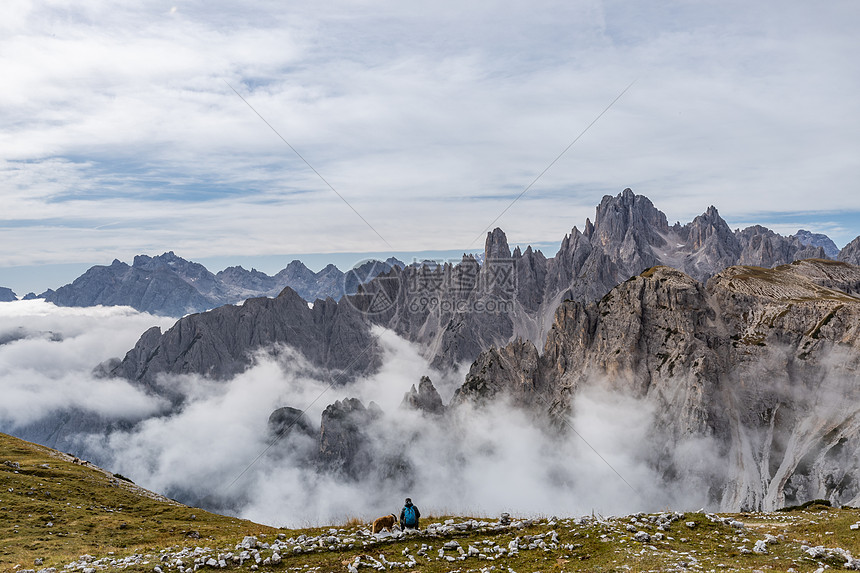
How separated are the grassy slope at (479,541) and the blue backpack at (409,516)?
1.48 m

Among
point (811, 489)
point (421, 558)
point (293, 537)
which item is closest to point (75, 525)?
point (293, 537)

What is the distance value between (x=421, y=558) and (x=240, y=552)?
418 inches

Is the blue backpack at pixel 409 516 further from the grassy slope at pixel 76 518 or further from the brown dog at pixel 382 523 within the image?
the grassy slope at pixel 76 518

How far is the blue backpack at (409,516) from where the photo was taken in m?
31.0

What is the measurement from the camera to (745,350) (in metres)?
200

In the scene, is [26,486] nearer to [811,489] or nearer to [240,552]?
[240,552]

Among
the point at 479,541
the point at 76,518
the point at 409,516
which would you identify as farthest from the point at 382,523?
the point at 76,518

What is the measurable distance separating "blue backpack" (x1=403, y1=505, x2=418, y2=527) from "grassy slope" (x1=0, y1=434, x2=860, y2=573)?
1480 mm

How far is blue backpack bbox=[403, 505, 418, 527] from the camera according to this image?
3100cm

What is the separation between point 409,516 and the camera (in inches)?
1228

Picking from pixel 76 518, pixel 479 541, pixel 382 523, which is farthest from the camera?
pixel 76 518

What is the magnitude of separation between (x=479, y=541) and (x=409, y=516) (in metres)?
4.89

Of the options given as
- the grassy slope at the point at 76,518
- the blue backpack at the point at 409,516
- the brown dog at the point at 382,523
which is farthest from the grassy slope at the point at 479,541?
the blue backpack at the point at 409,516

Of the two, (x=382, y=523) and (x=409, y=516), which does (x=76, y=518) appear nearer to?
(x=382, y=523)
